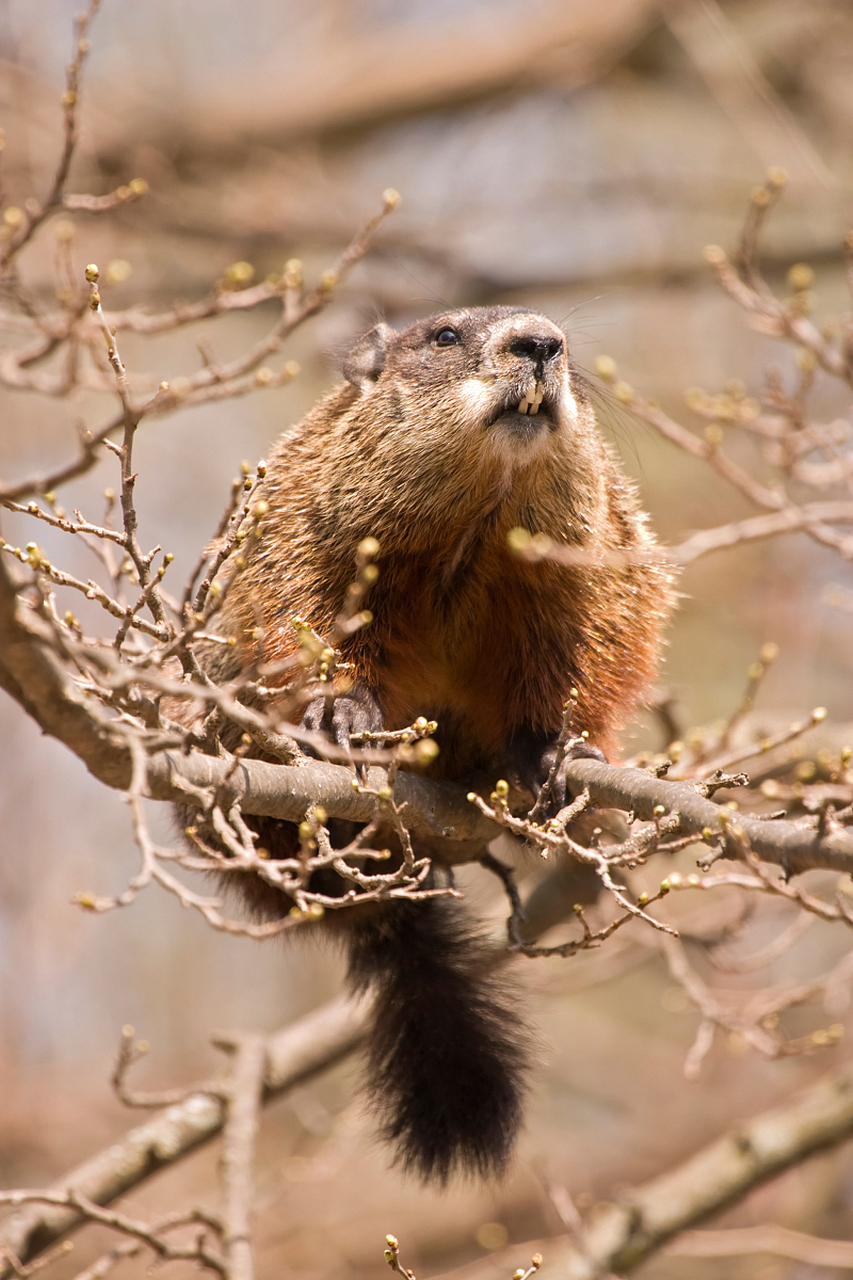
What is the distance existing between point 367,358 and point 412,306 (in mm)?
4225

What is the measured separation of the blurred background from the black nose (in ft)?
11.3

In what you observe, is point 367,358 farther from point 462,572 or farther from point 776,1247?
point 776,1247

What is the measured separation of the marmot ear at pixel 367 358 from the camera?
14.6ft

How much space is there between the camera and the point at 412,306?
27.9ft

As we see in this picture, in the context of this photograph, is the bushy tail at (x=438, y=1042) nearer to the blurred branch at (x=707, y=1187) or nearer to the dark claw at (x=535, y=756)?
the dark claw at (x=535, y=756)

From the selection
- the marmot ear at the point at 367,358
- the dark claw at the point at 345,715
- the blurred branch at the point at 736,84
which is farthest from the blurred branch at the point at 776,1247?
the blurred branch at the point at 736,84

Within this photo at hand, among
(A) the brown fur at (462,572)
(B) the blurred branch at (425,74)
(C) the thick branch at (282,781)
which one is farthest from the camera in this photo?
(B) the blurred branch at (425,74)

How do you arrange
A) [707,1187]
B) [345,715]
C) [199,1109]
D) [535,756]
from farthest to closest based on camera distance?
[707,1187] → [199,1109] → [535,756] → [345,715]

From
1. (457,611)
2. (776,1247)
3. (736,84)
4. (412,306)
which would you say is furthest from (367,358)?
(736,84)

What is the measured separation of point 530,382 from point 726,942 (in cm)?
252

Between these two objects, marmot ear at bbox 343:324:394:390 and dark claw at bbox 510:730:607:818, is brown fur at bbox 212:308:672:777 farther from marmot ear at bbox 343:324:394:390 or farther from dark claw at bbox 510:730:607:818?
marmot ear at bbox 343:324:394:390

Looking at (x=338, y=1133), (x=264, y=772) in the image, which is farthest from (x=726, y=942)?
(x=264, y=772)

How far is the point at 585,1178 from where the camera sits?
7.44 metres

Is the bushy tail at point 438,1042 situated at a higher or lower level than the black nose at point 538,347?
lower
